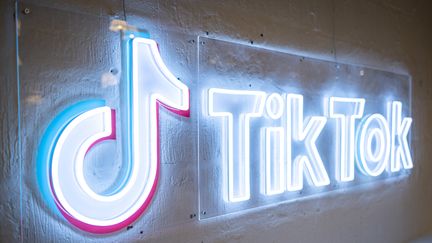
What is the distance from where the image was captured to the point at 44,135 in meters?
1.07

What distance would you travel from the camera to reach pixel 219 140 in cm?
151

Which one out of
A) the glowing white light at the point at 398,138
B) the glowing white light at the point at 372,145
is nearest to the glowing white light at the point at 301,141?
the glowing white light at the point at 372,145

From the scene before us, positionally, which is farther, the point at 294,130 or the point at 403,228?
the point at 403,228

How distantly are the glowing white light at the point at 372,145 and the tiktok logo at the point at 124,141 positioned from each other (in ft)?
4.53

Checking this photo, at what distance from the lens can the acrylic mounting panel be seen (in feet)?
4.90

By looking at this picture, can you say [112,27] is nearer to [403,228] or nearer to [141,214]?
[141,214]

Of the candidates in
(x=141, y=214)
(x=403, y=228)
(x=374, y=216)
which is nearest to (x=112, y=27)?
(x=141, y=214)

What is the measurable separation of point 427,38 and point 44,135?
3283 mm

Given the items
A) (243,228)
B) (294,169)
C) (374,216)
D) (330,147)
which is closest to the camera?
(243,228)

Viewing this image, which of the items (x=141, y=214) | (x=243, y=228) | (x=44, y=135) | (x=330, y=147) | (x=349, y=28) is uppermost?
(x=349, y=28)

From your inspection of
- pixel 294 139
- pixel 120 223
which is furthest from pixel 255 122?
pixel 120 223

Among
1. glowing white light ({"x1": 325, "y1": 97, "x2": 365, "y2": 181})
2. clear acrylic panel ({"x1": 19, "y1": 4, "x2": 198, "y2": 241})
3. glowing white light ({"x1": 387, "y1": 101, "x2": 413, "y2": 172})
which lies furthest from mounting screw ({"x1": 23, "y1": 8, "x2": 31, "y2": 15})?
glowing white light ({"x1": 387, "y1": 101, "x2": 413, "y2": 172})

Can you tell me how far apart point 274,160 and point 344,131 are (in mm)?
652

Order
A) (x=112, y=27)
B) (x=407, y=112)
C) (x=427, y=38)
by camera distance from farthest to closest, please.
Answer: (x=427, y=38)
(x=407, y=112)
(x=112, y=27)
